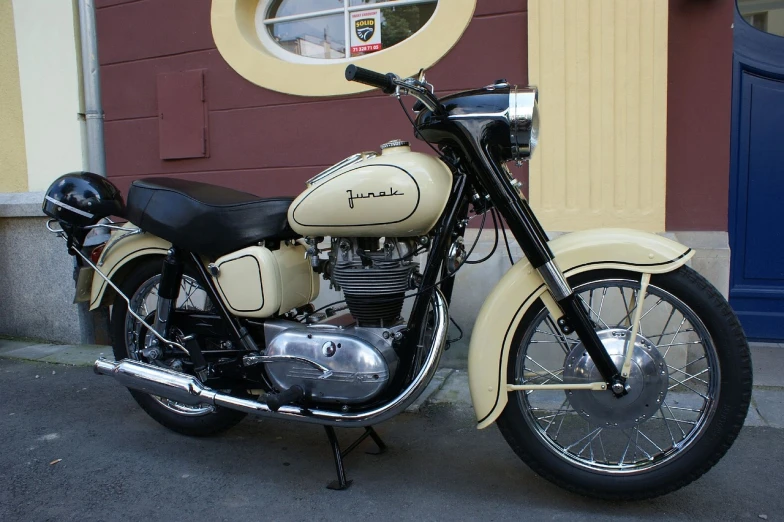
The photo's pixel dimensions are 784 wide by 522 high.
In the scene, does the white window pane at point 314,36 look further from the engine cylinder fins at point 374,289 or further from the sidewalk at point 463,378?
the engine cylinder fins at point 374,289

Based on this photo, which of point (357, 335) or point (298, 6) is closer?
point (357, 335)

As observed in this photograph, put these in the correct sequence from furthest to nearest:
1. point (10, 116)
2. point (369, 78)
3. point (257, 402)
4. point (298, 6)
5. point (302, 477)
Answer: point (10, 116), point (298, 6), point (302, 477), point (257, 402), point (369, 78)

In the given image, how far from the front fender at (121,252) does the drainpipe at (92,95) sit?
2.36m

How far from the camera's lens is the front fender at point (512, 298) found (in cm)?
219

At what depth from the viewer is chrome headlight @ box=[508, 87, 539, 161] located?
218cm

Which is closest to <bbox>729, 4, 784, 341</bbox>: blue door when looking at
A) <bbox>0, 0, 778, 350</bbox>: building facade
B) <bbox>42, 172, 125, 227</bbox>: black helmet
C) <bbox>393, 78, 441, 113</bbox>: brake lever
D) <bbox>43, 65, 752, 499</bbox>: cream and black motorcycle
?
<bbox>0, 0, 778, 350</bbox>: building facade

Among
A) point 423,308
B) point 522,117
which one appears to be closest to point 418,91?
point 522,117

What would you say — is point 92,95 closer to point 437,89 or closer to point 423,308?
point 437,89

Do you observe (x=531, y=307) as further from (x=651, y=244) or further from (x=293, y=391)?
(x=293, y=391)

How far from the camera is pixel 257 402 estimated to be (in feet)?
8.19

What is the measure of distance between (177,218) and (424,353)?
1185 millimetres

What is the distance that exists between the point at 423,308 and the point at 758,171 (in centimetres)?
307

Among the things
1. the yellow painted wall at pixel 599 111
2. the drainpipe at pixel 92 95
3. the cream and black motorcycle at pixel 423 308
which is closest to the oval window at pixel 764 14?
the yellow painted wall at pixel 599 111

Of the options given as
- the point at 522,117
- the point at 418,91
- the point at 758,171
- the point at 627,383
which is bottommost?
the point at 627,383
